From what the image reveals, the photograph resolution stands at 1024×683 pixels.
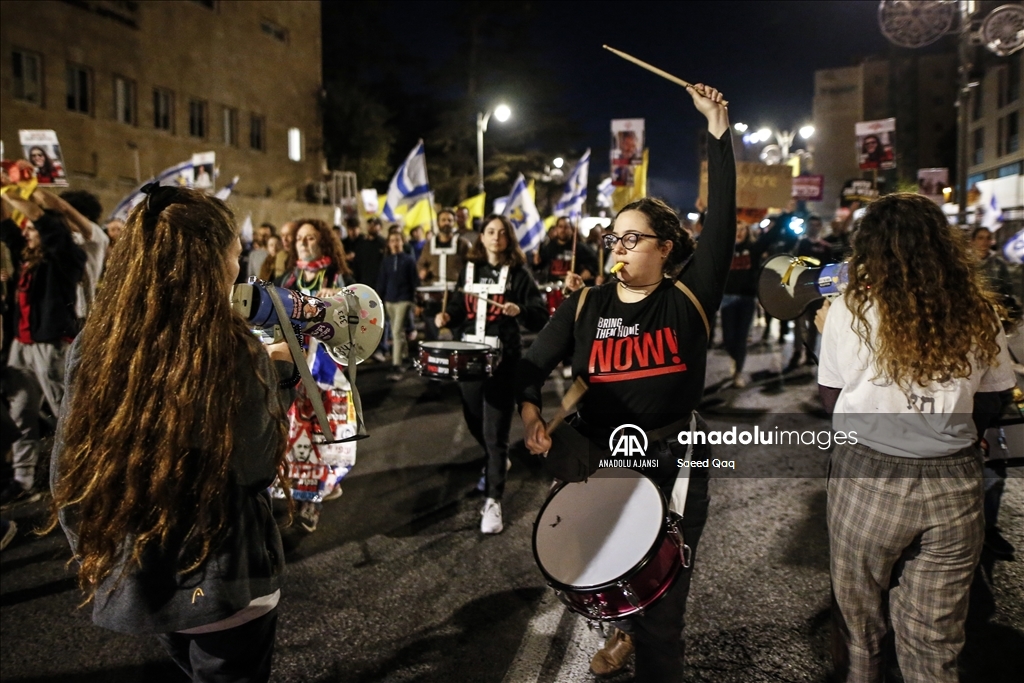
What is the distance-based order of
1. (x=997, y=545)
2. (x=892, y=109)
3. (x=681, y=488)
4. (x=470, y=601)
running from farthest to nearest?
(x=892, y=109)
(x=997, y=545)
(x=470, y=601)
(x=681, y=488)

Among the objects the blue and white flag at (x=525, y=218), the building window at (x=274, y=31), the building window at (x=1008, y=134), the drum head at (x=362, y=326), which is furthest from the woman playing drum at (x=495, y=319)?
the building window at (x=1008, y=134)

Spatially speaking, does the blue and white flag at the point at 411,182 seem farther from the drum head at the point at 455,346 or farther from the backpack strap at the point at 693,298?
the backpack strap at the point at 693,298

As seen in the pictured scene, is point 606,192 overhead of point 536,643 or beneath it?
overhead

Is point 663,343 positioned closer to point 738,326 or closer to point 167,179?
point 738,326

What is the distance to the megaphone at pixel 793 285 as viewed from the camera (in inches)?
116

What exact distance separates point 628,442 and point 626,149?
45.6ft

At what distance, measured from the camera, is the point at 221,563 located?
1.80 metres

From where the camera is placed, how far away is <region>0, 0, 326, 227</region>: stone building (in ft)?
65.3

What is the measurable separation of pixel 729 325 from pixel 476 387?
509cm

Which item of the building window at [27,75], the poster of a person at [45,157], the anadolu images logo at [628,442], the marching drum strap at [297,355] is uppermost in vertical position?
the building window at [27,75]

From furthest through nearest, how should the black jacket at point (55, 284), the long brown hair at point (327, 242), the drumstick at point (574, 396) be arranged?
the black jacket at point (55, 284) < the long brown hair at point (327, 242) < the drumstick at point (574, 396)

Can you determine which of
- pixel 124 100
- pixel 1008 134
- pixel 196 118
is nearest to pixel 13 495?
pixel 124 100

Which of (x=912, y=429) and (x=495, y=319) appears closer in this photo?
(x=912, y=429)

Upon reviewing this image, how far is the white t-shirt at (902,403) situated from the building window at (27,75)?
2317 centimetres
